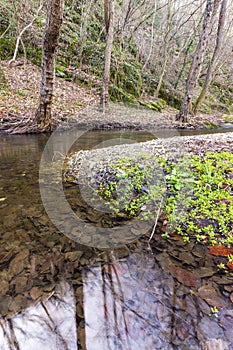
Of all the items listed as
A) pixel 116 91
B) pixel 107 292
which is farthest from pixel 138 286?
pixel 116 91

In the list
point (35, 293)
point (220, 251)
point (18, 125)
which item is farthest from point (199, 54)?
point (35, 293)

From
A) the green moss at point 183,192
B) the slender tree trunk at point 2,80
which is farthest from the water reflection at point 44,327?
the slender tree trunk at point 2,80

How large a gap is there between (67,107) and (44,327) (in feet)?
31.2

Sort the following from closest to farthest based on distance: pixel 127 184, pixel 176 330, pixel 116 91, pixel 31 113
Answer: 1. pixel 176 330
2. pixel 127 184
3. pixel 31 113
4. pixel 116 91

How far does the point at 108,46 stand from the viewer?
1072cm

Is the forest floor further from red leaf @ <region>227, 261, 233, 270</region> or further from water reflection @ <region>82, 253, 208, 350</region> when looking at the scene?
red leaf @ <region>227, 261, 233, 270</region>

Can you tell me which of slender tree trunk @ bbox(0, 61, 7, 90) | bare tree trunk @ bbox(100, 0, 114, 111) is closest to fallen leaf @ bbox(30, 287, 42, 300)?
slender tree trunk @ bbox(0, 61, 7, 90)

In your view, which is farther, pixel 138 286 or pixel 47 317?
pixel 138 286

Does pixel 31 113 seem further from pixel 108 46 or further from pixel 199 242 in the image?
pixel 199 242

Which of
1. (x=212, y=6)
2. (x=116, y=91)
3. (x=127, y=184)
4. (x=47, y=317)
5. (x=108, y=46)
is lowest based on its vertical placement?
(x=47, y=317)

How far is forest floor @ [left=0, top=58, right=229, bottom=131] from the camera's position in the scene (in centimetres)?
846

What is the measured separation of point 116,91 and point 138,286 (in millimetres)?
13130

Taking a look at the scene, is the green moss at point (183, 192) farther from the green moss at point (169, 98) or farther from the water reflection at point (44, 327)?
the green moss at point (169, 98)

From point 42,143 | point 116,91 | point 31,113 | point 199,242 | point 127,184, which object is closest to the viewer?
point 199,242
